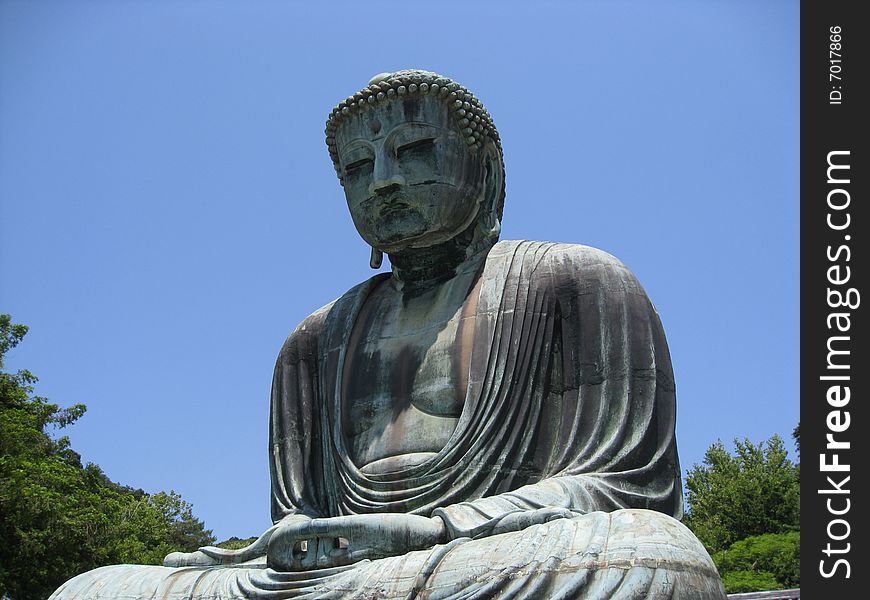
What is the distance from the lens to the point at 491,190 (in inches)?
363

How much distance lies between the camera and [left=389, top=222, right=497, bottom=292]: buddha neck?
904 centimetres

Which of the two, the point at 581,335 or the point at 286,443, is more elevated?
the point at 581,335

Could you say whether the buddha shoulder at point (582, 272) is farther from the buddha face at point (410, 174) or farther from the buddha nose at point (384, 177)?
the buddha nose at point (384, 177)

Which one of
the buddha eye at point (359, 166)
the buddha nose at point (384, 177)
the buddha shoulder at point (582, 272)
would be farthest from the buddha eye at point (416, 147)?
the buddha shoulder at point (582, 272)

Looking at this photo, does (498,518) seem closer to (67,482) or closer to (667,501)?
(667,501)

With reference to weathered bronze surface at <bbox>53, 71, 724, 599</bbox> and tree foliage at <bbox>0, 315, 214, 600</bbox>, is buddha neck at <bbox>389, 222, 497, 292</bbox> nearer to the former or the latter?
weathered bronze surface at <bbox>53, 71, 724, 599</bbox>

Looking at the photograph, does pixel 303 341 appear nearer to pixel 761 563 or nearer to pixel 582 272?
pixel 582 272

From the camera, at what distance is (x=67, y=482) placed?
22766 millimetres

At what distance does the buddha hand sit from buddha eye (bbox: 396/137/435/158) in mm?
2894

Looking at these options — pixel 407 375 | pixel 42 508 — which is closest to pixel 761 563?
pixel 42 508

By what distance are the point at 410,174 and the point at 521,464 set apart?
2322 millimetres

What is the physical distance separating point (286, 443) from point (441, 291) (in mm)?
1626

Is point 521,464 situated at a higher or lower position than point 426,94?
lower

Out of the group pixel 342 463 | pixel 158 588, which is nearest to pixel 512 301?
pixel 342 463
